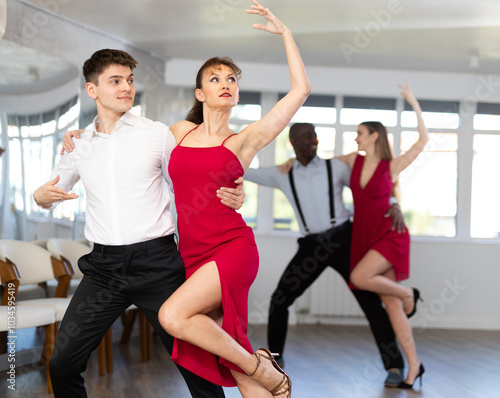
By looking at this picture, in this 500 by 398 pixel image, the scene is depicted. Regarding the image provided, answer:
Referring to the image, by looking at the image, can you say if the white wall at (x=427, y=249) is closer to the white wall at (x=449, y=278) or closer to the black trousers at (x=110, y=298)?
the white wall at (x=449, y=278)

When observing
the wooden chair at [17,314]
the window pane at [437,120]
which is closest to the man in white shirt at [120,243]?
the wooden chair at [17,314]

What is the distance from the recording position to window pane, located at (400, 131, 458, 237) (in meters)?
7.25

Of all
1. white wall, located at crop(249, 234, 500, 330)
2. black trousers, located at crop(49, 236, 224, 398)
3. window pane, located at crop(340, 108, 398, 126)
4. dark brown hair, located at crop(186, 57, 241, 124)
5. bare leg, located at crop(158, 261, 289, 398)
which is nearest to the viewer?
bare leg, located at crop(158, 261, 289, 398)

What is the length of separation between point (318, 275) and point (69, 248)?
1907 mm

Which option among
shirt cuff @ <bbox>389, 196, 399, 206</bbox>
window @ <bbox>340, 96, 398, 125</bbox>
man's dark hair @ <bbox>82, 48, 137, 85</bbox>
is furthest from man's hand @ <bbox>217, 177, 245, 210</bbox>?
window @ <bbox>340, 96, 398, 125</bbox>

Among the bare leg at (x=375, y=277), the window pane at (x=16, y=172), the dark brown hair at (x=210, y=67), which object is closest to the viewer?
the dark brown hair at (x=210, y=67)

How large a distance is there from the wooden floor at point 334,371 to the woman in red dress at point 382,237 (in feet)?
1.07

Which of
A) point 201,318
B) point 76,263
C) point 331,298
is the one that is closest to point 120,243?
point 201,318

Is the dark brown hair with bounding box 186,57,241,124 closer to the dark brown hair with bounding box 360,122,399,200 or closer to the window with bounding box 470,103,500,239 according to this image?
the dark brown hair with bounding box 360,122,399,200

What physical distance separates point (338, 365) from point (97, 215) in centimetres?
288

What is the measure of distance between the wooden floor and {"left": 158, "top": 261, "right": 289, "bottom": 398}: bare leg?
1571 mm

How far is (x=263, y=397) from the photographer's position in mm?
2494

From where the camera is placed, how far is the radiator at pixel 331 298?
6902mm

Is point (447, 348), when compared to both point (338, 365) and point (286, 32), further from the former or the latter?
point (286, 32)
